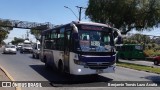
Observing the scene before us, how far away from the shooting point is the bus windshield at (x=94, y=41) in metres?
15.5

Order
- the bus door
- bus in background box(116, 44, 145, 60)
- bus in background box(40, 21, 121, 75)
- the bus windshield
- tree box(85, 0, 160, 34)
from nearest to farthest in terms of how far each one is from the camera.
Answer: bus in background box(40, 21, 121, 75), the bus windshield, the bus door, tree box(85, 0, 160, 34), bus in background box(116, 44, 145, 60)

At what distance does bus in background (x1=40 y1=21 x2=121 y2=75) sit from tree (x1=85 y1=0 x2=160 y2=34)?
922 inches

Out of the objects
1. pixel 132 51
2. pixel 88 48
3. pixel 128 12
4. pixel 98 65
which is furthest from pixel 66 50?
pixel 132 51

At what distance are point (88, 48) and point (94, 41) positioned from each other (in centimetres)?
53

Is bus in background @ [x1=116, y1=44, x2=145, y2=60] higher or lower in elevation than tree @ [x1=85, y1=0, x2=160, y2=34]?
lower

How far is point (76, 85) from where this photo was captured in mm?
14430

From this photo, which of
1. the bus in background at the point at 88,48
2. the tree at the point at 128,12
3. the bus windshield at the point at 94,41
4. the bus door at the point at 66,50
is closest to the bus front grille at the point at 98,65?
the bus in background at the point at 88,48

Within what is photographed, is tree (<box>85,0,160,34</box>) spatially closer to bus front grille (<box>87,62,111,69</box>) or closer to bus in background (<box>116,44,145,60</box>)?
bus in background (<box>116,44,145,60</box>)

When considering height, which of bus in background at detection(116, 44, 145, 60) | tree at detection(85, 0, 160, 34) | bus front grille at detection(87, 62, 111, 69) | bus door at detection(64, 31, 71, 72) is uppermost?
tree at detection(85, 0, 160, 34)

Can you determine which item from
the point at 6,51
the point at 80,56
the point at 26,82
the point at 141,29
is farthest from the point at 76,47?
the point at 6,51

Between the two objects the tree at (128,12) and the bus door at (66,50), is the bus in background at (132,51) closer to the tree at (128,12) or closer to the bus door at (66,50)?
the tree at (128,12)

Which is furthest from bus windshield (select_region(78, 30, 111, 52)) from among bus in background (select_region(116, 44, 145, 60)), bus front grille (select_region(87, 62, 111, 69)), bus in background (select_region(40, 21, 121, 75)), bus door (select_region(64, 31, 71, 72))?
bus in background (select_region(116, 44, 145, 60))

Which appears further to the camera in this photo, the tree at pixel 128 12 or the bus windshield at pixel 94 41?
the tree at pixel 128 12

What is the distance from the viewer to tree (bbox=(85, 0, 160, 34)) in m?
39.6
